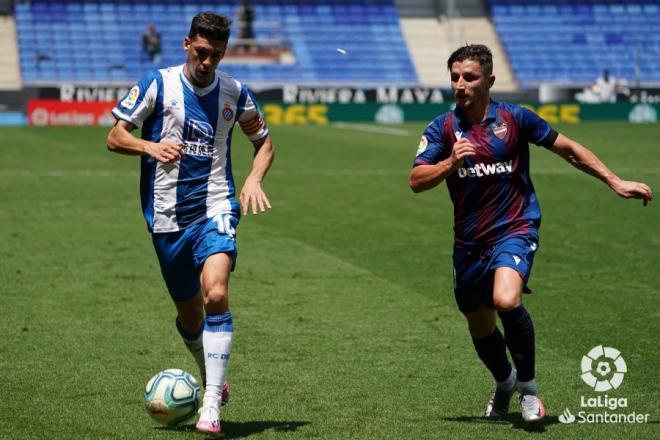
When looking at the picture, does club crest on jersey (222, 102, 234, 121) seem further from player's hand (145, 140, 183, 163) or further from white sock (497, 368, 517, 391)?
white sock (497, 368, 517, 391)

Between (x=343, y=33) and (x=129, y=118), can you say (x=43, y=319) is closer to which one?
(x=129, y=118)

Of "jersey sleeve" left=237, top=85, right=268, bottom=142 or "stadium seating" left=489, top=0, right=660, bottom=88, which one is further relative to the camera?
"stadium seating" left=489, top=0, right=660, bottom=88

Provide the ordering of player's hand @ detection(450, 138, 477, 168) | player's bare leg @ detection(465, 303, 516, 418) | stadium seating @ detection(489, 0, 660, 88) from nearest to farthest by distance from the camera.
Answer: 1. player's hand @ detection(450, 138, 477, 168)
2. player's bare leg @ detection(465, 303, 516, 418)
3. stadium seating @ detection(489, 0, 660, 88)

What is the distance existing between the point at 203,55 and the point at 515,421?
2765mm

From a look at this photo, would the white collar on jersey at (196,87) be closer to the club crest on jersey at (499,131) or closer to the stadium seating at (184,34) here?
the club crest on jersey at (499,131)

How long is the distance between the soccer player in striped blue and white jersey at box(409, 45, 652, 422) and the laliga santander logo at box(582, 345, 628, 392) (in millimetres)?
933

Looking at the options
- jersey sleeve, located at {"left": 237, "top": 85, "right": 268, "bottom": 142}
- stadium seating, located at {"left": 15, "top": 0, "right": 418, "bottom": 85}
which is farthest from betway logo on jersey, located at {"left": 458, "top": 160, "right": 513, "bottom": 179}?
stadium seating, located at {"left": 15, "top": 0, "right": 418, "bottom": 85}

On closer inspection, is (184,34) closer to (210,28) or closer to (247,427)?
(210,28)

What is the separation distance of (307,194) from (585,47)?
3793 centimetres

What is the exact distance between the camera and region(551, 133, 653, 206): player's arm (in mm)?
6688

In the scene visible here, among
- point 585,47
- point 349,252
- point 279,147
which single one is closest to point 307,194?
point 349,252

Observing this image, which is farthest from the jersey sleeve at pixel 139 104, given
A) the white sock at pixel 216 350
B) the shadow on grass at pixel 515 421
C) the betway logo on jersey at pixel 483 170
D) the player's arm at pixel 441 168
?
the shadow on grass at pixel 515 421

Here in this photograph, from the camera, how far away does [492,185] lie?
22.1 ft

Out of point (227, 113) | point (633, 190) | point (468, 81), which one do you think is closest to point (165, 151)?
point (227, 113)
